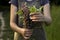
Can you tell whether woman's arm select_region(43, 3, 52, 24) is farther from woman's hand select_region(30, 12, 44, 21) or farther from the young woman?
woman's hand select_region(30, 12, 44, 21)

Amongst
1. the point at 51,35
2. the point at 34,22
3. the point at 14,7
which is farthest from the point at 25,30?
Answer: the point at 51,35

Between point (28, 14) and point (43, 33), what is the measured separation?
0.72 feet

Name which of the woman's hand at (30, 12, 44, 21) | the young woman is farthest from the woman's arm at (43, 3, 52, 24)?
the woman's hand at (30, 12, 44, 21)

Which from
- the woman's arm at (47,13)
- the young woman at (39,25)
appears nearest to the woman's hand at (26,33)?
the young woman at (39,25)

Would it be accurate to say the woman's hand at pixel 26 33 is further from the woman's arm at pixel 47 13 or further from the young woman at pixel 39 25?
the woman's arm at pixel 47 13

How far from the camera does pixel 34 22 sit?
6.07 ft

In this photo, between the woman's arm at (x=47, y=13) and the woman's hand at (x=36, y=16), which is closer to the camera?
the woman's hand at (x=36, y=16)

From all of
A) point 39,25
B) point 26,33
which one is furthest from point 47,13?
point 26,33

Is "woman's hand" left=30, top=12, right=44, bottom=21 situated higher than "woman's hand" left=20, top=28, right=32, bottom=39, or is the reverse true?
"woman's hand" left=30, top=12, right=44, bottom=21

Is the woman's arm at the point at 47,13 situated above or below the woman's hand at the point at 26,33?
above

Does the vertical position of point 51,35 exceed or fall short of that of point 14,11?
it falls short

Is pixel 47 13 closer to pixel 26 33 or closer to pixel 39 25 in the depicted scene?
pixel 39 25

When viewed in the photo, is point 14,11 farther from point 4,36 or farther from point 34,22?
point 4,36

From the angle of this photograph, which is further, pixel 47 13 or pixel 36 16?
pixel 47 13
